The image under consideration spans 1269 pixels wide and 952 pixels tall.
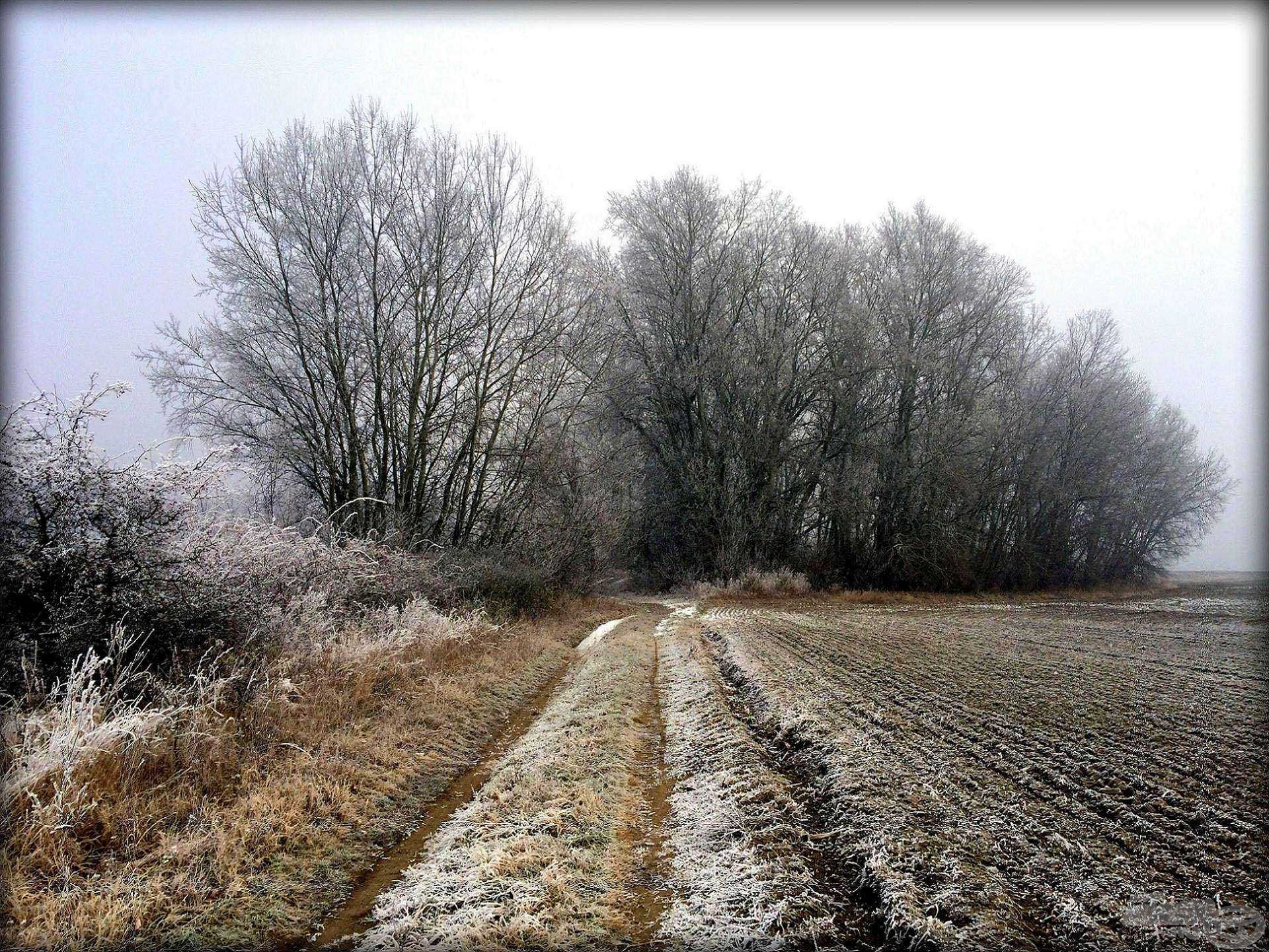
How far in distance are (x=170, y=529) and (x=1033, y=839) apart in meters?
7.60

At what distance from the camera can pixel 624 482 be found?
28219 millimetres

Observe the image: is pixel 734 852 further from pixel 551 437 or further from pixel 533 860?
pixel 551 437

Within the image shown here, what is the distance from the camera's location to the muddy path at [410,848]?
3.63 metres

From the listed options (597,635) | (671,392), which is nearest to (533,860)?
(597,635)

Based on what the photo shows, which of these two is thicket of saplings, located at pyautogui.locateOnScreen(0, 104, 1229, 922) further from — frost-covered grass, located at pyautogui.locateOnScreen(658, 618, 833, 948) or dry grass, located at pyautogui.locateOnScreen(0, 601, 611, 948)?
frost-covered grass, located at pyautogui.locateOnScreen(658, 618, 833, 948)

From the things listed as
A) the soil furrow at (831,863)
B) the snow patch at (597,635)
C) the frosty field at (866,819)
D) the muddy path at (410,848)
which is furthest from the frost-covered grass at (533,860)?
the snow patch at (597,635)

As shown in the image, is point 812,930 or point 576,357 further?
point 576,357

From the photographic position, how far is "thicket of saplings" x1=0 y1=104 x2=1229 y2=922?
6.20 m

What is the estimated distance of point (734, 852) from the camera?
4.20 metres

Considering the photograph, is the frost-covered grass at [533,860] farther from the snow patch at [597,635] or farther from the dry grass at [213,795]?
the snow patch at [597,635]

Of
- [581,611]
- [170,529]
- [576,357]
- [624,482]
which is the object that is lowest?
[581,611]

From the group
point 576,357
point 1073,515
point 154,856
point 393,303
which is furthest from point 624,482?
point 1073,515

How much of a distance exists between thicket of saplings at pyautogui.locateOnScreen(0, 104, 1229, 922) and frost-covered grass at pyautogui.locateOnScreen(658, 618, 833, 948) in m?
4.20

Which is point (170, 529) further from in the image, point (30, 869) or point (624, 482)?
point (624, 482)
